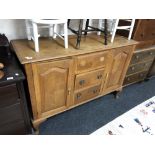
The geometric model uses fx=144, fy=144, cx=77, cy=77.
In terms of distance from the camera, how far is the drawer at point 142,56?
1713 millimetres

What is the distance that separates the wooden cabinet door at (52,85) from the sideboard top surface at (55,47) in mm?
56

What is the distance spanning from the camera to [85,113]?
5.47 feet

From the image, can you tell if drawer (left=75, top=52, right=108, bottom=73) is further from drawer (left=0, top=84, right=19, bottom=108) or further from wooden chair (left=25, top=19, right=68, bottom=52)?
drawer (left=0, top=84, right=19, bottom=108)

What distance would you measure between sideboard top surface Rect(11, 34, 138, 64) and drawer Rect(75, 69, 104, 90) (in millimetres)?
242

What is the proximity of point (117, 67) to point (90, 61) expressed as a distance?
1.44 feet

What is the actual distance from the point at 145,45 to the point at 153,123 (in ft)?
3.00

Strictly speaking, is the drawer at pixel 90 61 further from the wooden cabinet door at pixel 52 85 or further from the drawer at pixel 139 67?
the drawer at pixel 139 67

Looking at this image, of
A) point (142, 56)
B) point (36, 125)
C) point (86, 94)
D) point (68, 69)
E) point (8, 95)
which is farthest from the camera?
point (142, 56)

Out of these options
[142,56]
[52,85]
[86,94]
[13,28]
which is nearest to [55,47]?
[52,85]

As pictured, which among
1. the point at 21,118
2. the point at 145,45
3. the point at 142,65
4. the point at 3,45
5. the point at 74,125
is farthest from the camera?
the point at 142,65

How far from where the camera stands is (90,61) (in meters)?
1.28

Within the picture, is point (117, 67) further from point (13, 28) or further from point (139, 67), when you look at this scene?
point (13, 28)
